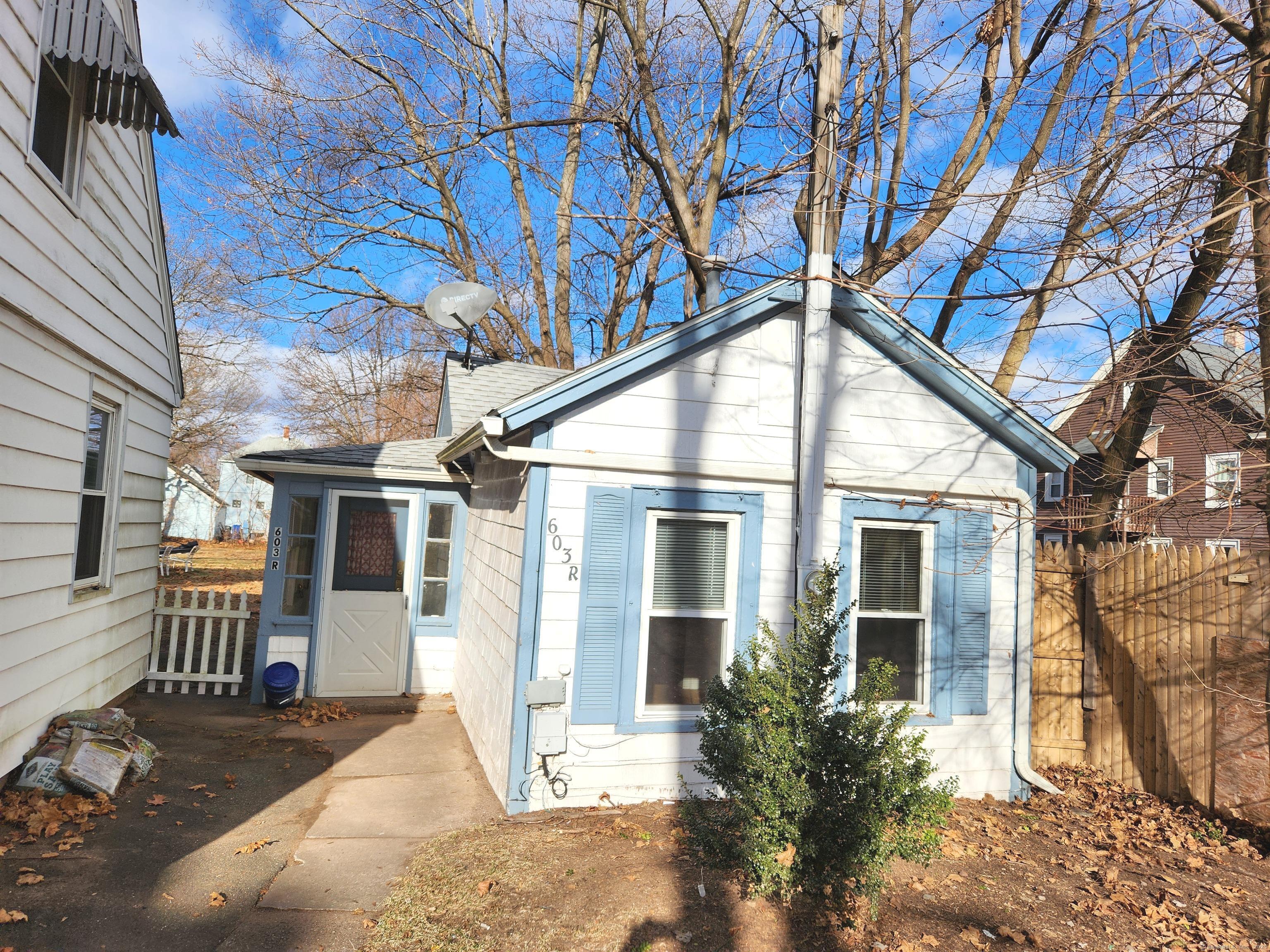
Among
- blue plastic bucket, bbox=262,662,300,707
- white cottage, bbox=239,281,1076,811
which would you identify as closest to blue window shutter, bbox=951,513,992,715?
white cottage, bbox=239,281,1076,811

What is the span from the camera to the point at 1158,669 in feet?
21.9

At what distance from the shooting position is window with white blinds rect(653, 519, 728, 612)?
6098 mm

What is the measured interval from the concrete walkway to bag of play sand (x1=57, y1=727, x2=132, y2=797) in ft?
4.83

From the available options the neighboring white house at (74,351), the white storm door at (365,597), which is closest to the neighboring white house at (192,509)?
the white storm door at (365,597)

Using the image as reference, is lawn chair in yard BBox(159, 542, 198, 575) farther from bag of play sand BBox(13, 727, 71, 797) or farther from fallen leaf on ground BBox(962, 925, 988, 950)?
fallen leaf on ground BBox(962, 925, 988, 950)

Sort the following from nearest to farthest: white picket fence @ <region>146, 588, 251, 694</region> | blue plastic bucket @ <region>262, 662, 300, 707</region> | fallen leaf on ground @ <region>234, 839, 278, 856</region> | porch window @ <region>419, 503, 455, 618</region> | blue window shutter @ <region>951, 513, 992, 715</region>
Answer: fallen leaf on ground @ <region>234, 839, 278, 856</region>
blue window shutter @ <region>951, 513, 992, 715</region>
blue plastic bucket @ <region>262, 662, 300, 707</region>
white picket fence @ <region>146, 588, 251, 694</region>
porch window @ <region>419, 503, 455, 618</region>

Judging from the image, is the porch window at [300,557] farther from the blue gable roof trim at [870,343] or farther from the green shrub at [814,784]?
the green shrub at [814,784]

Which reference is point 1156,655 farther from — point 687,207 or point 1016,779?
point 687,207

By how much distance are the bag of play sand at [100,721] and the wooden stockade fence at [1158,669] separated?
8.08 meters

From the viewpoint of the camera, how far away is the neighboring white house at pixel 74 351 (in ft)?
16.9

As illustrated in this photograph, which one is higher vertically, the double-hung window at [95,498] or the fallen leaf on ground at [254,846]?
the double-hung window at [95,498]

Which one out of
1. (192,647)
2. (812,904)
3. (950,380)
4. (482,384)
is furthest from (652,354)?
(192,647)

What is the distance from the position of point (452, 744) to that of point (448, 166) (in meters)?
13.3

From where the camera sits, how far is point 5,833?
15.4 ft
